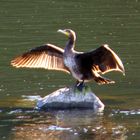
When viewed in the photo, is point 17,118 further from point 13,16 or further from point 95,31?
point 13,16

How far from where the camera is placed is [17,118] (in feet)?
54.7

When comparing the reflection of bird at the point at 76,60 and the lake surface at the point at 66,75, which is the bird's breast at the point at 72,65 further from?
the lake surface at the point at 66,75

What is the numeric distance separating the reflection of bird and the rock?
0.76 feet

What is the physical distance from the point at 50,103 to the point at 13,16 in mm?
12511

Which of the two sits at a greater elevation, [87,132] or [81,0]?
[81,0]

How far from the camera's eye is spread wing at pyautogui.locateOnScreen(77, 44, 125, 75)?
662 inches

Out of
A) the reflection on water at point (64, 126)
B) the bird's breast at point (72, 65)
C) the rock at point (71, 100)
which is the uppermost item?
the bird's breast at point (72, 65)

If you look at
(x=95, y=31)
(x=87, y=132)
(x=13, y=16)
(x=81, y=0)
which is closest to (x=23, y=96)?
(x=87, y=132)

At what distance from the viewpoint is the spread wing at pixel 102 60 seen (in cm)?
1680

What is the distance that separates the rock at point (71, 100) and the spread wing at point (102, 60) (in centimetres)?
46

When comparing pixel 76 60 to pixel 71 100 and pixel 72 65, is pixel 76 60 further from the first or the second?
pixel 71 100

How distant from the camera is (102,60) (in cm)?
1717

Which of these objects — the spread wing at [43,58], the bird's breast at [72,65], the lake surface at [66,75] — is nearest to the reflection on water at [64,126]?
the lake surface at [66,75]

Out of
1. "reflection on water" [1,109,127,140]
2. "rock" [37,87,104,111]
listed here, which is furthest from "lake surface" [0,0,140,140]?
"rock" [37,87,104,111]
